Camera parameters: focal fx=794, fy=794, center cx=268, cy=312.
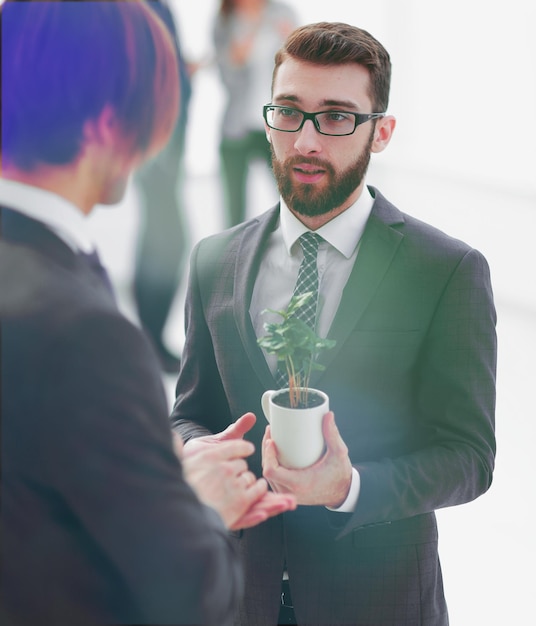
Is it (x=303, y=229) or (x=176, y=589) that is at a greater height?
(x=303, y=229)

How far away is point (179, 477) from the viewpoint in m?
0.87

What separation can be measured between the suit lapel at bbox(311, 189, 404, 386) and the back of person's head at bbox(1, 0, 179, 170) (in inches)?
27.1

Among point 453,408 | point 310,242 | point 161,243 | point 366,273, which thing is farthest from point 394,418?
point 161,243

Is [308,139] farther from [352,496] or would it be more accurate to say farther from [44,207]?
[44,207]

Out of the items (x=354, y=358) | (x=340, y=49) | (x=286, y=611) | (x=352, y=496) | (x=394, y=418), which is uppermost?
(x=340, y=49)

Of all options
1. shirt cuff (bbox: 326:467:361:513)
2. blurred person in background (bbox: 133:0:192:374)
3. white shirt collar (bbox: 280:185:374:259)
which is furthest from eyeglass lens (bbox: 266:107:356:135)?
blurred person in background (bbox: 133:0:192:374)

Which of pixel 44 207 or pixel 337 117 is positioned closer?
pixel 44 207

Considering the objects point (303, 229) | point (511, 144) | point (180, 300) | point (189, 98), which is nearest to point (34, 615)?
point (189, 98)

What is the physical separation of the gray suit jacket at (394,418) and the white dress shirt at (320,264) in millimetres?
50

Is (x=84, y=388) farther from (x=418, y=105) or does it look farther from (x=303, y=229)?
(x=418, y=105)

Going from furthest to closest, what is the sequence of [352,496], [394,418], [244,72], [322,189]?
[244,72]
[322,189]
[394,418]
[352,496]

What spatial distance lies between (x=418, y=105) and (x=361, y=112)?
5.58 meters

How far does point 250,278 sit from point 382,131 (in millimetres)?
435

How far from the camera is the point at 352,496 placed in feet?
4.52
